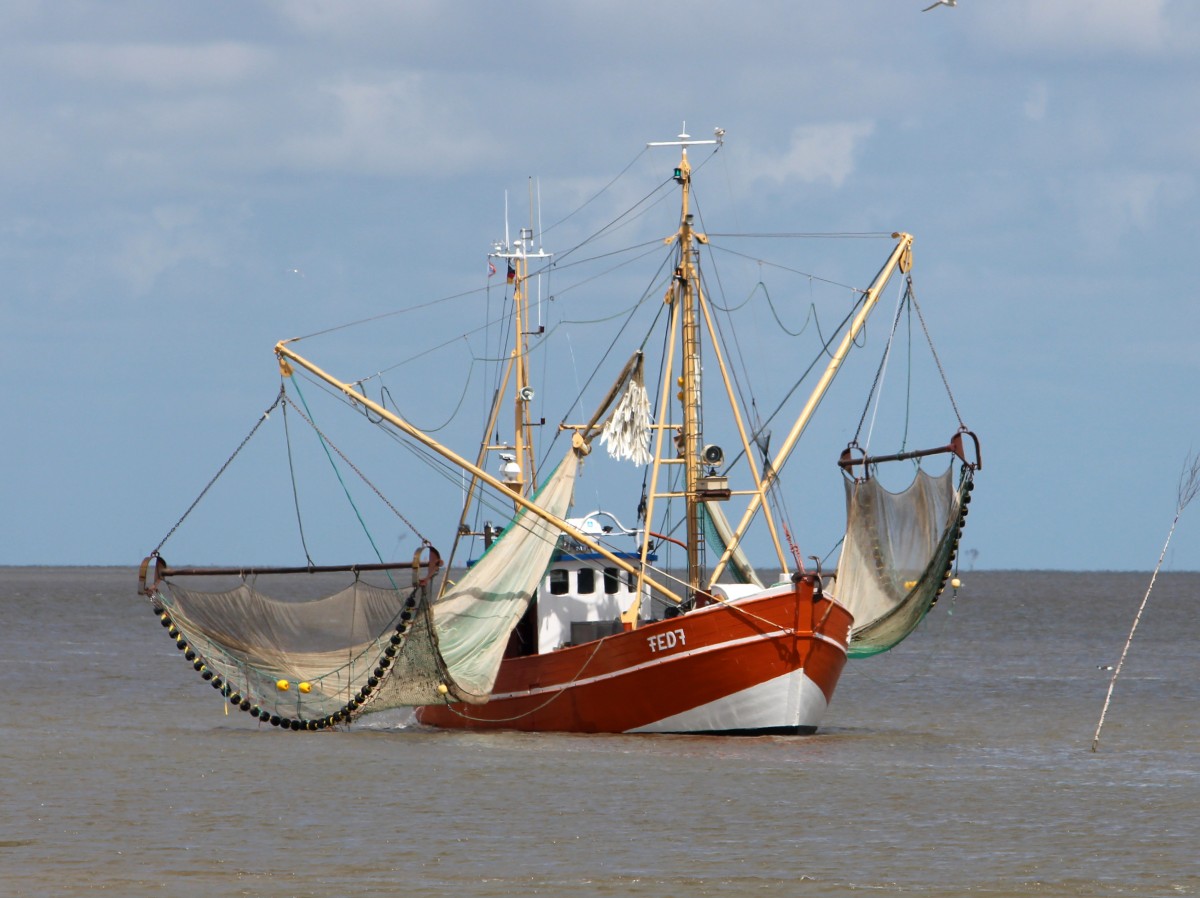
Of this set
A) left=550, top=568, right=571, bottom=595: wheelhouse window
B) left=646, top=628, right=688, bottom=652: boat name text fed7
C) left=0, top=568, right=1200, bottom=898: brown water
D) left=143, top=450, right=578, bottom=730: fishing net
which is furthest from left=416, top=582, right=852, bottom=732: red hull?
left=550, top=568, right=571, bottom=595: wheelhouse window

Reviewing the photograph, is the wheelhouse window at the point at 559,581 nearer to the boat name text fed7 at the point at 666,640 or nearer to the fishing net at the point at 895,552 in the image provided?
the boat name text fed7 at the point at 666,640

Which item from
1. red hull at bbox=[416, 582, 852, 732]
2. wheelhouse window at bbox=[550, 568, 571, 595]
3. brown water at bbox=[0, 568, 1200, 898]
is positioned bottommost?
brown water at bbox=[0, 568, 1200, 898]

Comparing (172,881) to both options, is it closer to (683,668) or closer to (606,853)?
(606,853)

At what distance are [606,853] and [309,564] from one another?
37.1ft

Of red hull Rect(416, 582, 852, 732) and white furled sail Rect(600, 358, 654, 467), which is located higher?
white furled sail Rect(600, 358, 654, 467)

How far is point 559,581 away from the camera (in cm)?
3222

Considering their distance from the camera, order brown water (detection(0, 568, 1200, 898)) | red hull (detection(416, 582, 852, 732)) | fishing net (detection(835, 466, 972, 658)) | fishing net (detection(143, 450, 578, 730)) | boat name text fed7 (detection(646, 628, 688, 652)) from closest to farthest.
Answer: brown water (detection(0, 568, 1200, 898)), red hull (detection(416, 582, 852, 732)), boat name text fed7 (detection(646, 628, 688, 652)), fishing net (detection(143, 450, 578, 730)), fishing net (detection(835, 466, 972, 658))

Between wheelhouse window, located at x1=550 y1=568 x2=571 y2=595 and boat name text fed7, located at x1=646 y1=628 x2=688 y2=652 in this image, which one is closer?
boat name text fed7, located at x1=646 y1=628 x2=688 y2=652

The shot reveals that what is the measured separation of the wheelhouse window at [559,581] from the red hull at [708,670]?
1926 mm

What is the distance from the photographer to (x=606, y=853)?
1867cm

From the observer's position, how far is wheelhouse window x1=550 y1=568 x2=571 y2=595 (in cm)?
3219

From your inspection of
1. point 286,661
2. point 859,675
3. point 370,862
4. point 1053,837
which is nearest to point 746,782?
point 1053,837

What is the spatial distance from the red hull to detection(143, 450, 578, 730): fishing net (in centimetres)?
110

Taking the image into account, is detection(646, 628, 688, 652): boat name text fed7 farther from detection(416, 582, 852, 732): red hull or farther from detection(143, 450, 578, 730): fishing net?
detection(143, 450, 578, 730): fishing net
